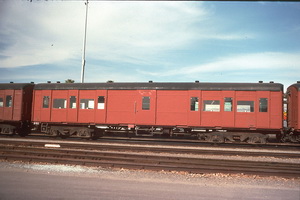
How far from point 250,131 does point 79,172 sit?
415 inches

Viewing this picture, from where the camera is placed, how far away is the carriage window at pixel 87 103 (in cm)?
1574

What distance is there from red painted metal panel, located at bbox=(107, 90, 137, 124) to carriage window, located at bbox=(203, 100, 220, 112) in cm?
459

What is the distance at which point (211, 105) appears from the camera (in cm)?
1407

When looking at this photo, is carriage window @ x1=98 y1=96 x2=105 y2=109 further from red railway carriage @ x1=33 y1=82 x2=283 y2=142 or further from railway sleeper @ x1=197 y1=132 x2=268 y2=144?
railway sleeper @ x1=197 y1=132 x2=268 y2=144

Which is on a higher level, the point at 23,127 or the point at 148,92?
the point at 148,92

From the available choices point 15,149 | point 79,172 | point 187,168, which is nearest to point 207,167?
point 187,168

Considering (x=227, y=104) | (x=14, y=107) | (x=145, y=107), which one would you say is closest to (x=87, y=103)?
(x=145, y=107)

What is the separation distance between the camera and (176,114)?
14.4 m

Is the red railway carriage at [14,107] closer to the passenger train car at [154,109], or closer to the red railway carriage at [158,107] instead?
the passenger train car at [154,109]

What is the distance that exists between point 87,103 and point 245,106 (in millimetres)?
10603

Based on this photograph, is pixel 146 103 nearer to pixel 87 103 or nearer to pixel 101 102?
pixel 101 102

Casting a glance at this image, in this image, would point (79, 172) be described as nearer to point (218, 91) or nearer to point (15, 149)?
point (15, 149)

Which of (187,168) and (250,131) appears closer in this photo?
(187,168)

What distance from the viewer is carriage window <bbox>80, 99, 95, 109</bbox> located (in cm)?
1574
